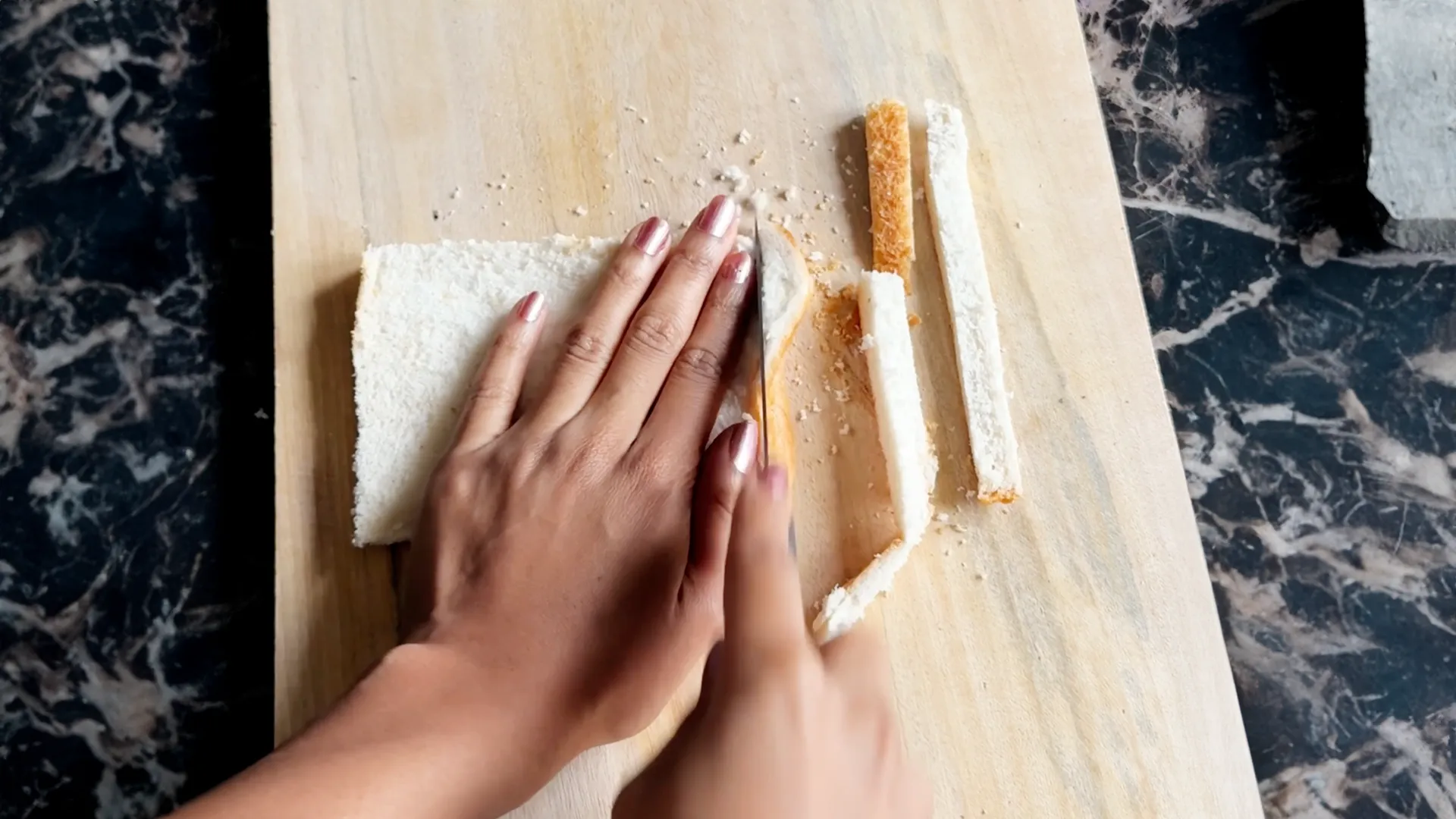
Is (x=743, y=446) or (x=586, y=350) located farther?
(x=586, y=350)

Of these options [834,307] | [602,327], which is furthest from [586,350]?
[834,307]

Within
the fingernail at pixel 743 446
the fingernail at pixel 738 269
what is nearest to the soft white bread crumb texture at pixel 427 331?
the fingernail at pixel 738 269

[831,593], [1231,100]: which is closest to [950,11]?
[1231,100]

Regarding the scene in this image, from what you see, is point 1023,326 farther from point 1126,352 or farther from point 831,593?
point 831,593

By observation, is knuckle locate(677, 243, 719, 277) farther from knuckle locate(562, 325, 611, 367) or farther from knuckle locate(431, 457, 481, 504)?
knuckle locate(431, 457, 481, 504)

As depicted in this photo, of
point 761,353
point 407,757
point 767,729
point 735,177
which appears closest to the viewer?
point 767,729

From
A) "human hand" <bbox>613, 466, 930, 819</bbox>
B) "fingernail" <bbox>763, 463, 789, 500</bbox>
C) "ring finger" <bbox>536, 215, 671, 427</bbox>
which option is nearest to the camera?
"human hand" <bbox>613, 466, 930, 819</bbox>

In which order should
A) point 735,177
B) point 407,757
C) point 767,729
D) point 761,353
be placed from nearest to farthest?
1. point 767,729
2. point 407,757
3. point 761,353
4. point 735,177

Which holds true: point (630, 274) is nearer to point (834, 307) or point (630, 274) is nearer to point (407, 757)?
point (834, 307)

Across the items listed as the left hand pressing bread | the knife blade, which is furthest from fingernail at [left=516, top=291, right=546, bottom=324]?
the knife blade
